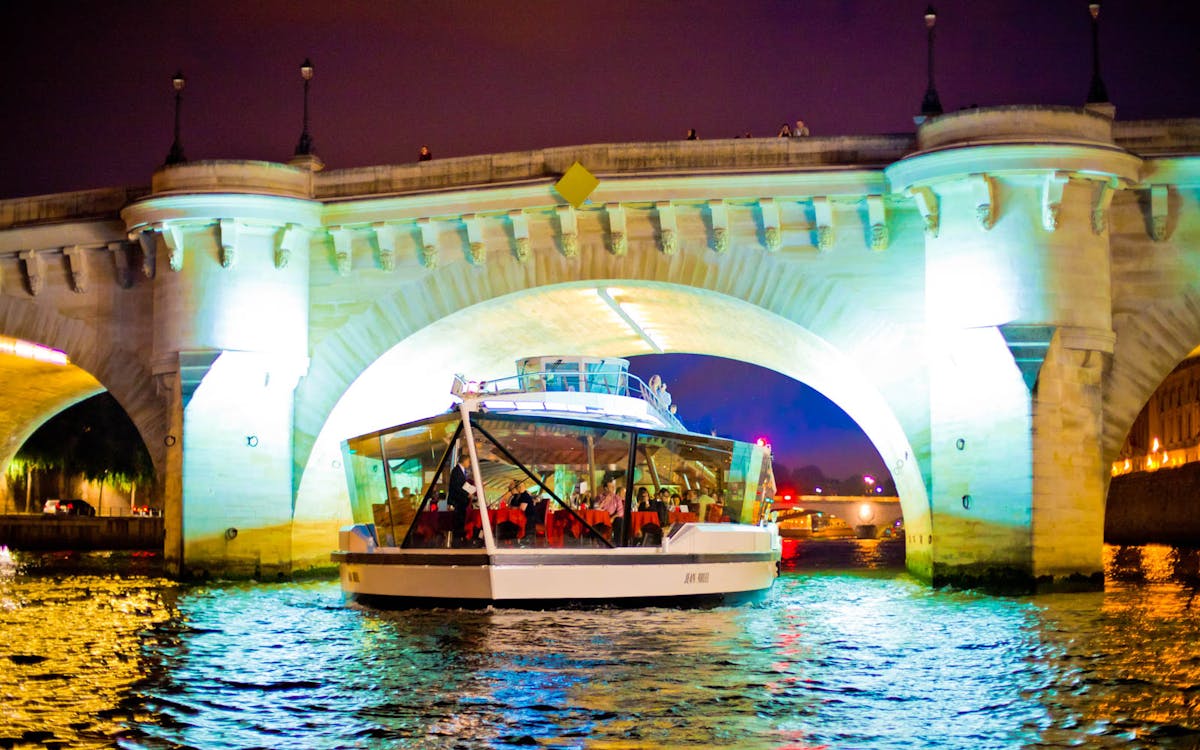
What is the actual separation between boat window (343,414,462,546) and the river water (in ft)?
5.23

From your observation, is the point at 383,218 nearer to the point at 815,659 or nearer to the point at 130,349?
the point at 130,349

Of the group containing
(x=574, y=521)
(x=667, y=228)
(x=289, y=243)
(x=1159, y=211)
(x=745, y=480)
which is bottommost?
(x=574, y=521)

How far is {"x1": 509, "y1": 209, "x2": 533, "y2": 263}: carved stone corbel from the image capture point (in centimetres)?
2792

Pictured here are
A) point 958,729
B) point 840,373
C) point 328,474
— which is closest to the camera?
point 958,729

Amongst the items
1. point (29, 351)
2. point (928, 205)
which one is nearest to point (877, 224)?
point (928, 205)

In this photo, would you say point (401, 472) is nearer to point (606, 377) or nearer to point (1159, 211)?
point (606, 377)

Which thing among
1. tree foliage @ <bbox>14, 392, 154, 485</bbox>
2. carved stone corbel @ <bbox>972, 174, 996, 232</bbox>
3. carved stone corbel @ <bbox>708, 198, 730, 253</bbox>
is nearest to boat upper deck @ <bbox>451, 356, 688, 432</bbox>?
carved stone corbel @ <bbox>708, 198, 730, 253</bbox>

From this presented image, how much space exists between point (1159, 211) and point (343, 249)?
1513cm

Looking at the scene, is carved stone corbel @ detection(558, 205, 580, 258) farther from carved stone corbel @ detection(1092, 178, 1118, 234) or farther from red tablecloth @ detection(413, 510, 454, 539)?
carved stone corbel @ detection(1092, 178, 1118, 234)

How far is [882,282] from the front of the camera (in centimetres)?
2658

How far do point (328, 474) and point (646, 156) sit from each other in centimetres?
945

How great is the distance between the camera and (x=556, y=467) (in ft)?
77.3

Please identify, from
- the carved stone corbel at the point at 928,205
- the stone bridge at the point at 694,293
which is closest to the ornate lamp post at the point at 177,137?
the stone bridge at the point at 694,293

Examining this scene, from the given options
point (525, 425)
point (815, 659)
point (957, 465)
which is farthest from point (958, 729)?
point (957, 465)
